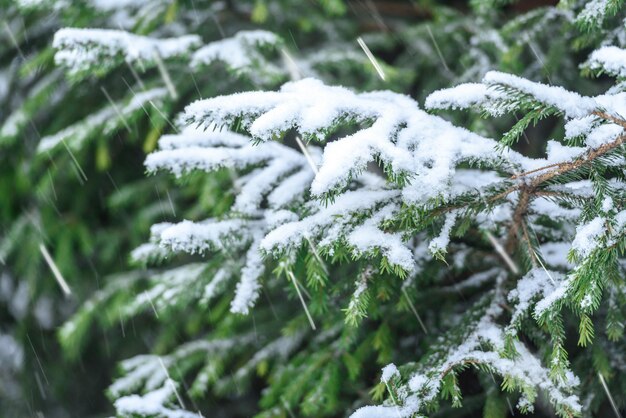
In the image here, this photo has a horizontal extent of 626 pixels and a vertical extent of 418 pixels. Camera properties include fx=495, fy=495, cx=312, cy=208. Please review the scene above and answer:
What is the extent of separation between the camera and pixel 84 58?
1.97m

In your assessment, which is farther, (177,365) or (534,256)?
(177,365)

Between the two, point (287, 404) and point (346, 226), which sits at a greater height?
point (346, 226)

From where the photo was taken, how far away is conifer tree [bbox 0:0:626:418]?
4.16ft

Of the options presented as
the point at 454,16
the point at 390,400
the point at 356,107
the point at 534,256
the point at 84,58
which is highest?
the point at 84,58

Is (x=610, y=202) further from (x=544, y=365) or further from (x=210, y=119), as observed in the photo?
(x=210, y=119)

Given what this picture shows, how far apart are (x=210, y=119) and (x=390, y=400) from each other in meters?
0.94

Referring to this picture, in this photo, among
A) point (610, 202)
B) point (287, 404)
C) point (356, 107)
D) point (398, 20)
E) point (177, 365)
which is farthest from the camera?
point (398, 20)

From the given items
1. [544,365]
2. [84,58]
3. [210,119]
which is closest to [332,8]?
[84,58]

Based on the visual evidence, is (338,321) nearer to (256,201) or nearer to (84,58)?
(256,201)

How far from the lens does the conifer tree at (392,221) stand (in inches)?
49.9

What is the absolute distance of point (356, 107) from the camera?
1.36 metres

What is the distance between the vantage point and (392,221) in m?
1.33

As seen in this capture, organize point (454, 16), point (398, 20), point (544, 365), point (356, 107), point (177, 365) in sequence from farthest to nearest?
point (398, 20), point (454, 16), point (177, 365), point (544, 365), point (356, 107)

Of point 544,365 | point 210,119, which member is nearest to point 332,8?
point 210,119
